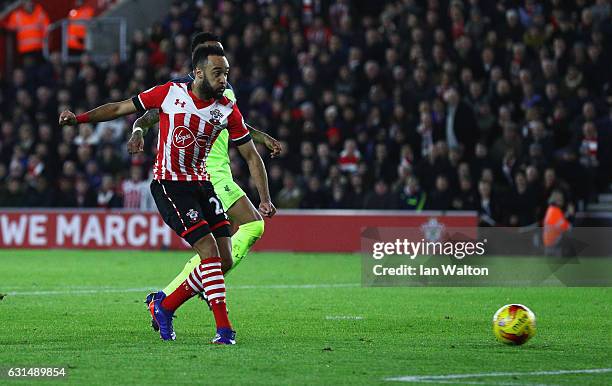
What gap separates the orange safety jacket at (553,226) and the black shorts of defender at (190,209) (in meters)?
11.5

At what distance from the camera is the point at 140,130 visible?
372 inches

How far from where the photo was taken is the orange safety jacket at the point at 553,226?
2055 cm

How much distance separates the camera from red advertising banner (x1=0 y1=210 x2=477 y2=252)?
→ 22312mm

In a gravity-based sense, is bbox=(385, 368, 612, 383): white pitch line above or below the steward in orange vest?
above

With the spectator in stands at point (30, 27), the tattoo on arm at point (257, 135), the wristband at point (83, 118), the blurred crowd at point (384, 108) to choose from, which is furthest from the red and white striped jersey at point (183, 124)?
the spectator in stands at point (30, 27)

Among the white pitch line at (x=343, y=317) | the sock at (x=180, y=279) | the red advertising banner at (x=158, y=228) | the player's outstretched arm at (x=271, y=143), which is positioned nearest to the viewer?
the sock at (x=180, y=279)

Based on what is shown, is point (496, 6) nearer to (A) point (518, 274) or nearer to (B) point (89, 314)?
(A) point (518, 274)

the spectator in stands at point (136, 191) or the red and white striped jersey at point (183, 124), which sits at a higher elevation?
the red and white striped jersey at point (183, 124)

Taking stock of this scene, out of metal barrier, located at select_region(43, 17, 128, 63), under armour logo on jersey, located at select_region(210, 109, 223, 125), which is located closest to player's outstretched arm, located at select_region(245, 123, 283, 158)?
under armour logo on jersey, located at select_region(210, 109, 223, 125)

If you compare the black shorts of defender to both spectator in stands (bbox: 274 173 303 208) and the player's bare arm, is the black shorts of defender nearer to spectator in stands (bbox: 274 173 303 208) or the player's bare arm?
the player's bare arm

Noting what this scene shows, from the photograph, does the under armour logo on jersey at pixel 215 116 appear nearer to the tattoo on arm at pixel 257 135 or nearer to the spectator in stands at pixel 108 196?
→ the tattoo on arm at pixel 257 135

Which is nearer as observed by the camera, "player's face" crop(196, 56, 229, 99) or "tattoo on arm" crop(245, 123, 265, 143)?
"player's face" crop(196, 56, 229, 99)

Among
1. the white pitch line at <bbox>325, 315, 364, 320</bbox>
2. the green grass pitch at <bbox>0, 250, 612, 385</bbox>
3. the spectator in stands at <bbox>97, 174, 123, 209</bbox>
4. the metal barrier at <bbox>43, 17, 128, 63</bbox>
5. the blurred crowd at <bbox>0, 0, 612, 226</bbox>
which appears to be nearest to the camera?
the green grass pitch at <bbox>0, 250, 612, 385</bbox>

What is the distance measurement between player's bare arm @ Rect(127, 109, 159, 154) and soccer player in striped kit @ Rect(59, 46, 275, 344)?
109 millimetres
